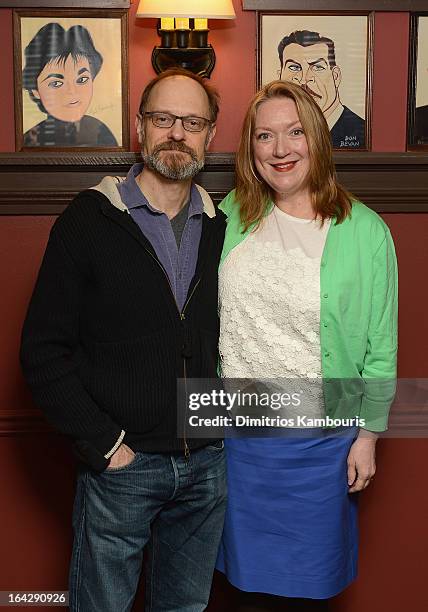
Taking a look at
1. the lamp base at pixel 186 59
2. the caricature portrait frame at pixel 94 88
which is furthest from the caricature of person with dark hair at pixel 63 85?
the lamp base at pixel 186 59

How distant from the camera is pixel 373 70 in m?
2.51

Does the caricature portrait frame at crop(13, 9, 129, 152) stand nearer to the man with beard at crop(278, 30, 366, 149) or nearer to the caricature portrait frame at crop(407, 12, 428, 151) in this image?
the man with beard at crop(278, 30, 366, 149)

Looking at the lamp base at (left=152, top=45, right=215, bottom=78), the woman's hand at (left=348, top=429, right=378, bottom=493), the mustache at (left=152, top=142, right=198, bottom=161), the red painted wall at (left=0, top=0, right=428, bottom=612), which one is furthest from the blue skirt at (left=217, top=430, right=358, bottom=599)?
the lamp base at (left=152, top=45, right=215, bottom=78)

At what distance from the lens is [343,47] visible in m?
2.50

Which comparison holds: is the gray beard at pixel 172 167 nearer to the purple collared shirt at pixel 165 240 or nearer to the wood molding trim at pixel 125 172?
the purple collared shirt at pixel 165 240

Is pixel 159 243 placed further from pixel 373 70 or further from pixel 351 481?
pixel 373 70

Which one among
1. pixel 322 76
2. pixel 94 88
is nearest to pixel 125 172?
pixel 94 88

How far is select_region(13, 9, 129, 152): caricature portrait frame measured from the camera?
244cm

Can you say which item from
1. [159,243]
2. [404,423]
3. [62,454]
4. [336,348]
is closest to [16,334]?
[62,454]

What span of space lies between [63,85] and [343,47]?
79cm

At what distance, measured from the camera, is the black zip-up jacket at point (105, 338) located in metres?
1.95

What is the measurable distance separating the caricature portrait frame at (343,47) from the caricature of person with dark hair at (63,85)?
46cm

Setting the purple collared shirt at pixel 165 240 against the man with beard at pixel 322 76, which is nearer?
the purple collared shirt at pixel 165 240

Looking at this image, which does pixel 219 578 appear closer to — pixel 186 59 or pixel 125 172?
pixel 125 172
